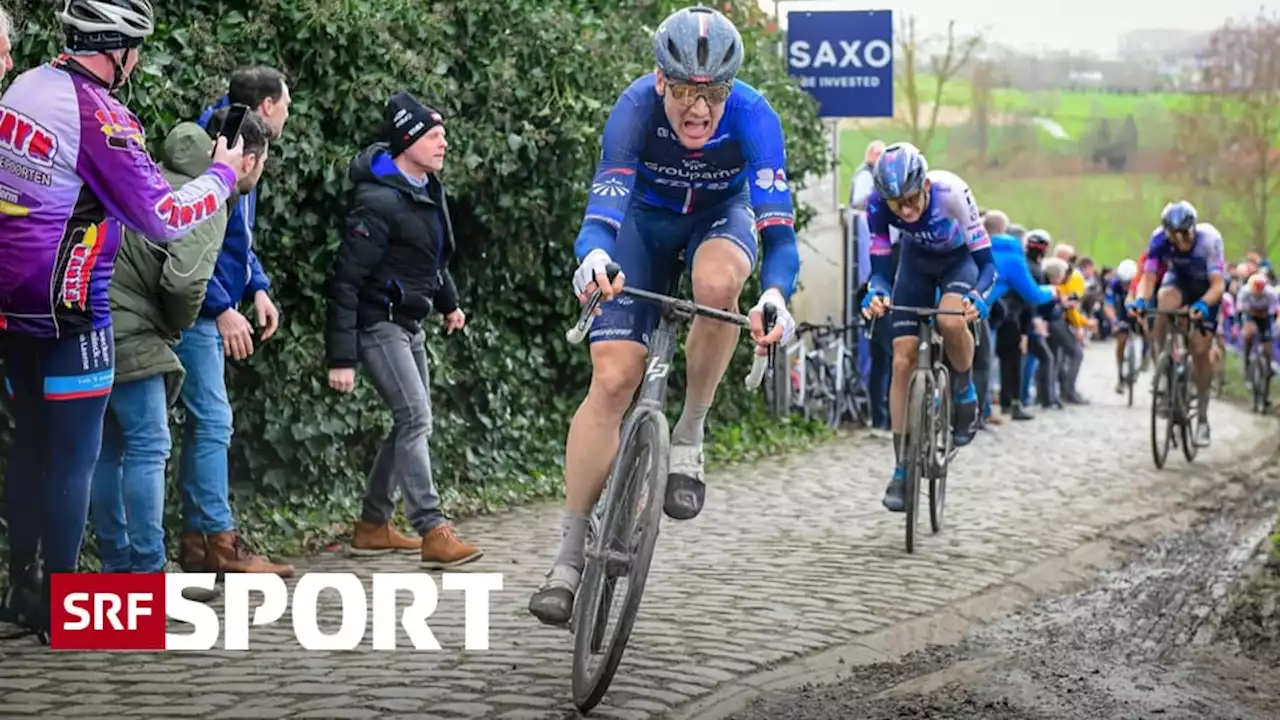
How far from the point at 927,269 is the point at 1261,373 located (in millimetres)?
15948

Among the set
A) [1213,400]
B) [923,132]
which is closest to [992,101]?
[923,132]

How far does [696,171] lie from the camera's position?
7.06m

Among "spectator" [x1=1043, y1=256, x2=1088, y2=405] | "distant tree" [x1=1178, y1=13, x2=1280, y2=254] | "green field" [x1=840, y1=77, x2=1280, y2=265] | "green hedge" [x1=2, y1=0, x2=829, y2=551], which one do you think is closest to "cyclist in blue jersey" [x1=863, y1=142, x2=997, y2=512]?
"green hedge" [x1=2, y1=0, x2=829, y2=551]

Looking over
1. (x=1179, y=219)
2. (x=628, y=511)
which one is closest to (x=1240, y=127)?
(x=1179, y=219)

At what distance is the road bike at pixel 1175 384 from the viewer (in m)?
16.4

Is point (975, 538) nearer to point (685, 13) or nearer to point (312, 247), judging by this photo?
point (312, 247)

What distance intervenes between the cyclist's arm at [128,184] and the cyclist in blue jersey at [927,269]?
191 inches

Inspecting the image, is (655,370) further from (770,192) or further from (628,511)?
(770,192)

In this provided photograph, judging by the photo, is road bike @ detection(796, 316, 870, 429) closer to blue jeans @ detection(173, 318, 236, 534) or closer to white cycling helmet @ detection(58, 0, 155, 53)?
blue jeans @ detection(173, 318, 236, 534)

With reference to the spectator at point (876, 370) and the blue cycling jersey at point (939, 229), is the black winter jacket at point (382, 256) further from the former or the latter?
the spectator at point (876, 370)

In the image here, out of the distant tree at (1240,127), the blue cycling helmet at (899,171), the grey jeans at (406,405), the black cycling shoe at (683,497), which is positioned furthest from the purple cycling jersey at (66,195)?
the distant tree at (1240,127)

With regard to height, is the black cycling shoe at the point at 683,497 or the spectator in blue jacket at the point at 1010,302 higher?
the black cycling shoe at the point at 683,497

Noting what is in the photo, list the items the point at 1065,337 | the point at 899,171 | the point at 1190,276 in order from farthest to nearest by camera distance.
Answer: the point at 1065,337
the point at 1190,276
the point at 899,171

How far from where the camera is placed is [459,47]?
1195cm
